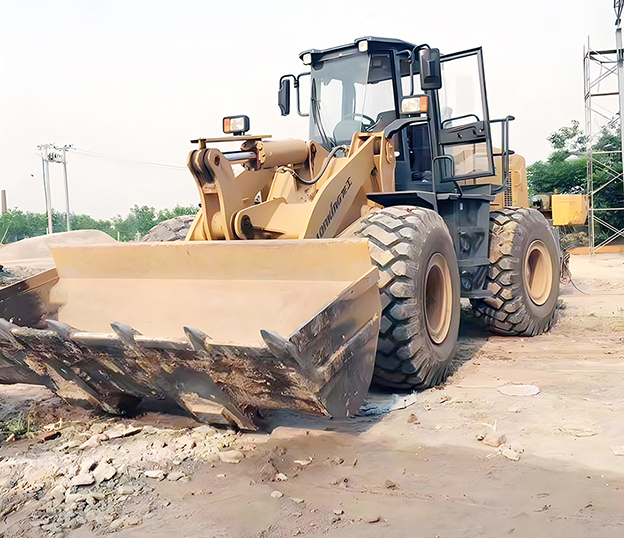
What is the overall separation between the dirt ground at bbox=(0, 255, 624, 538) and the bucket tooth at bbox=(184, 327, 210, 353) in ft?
2.16

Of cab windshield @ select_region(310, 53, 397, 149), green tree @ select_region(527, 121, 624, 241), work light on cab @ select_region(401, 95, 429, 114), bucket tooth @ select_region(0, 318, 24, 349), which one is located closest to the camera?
bucket tooth @ select_region(0, 318, 24, 349)

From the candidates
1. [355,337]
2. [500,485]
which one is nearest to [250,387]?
[355,337]

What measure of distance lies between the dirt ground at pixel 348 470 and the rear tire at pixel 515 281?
5.76 feet

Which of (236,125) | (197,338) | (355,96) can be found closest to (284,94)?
(355,96)

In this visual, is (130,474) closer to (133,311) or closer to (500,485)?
(133,311)

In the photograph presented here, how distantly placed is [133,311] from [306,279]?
4.25 feet

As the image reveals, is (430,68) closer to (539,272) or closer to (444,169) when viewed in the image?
(444,169)

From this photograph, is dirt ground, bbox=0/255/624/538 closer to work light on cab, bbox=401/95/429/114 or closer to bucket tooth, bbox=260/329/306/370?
bucket tooth, bbox=260/329/306/370

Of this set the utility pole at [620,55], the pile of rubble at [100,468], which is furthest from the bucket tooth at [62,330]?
the utility pole at [620,55]

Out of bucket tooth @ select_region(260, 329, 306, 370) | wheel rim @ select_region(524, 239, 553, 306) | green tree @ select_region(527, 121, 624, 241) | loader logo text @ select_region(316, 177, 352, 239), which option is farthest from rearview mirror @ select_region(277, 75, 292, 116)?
green tree @ select_region(527, 121, 624, 241)

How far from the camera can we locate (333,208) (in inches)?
195

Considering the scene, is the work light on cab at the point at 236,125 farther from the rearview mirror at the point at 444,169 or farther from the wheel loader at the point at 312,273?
the rearview mirror at the point at 444,169

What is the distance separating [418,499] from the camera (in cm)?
296

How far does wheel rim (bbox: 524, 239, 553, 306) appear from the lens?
7.20 m
